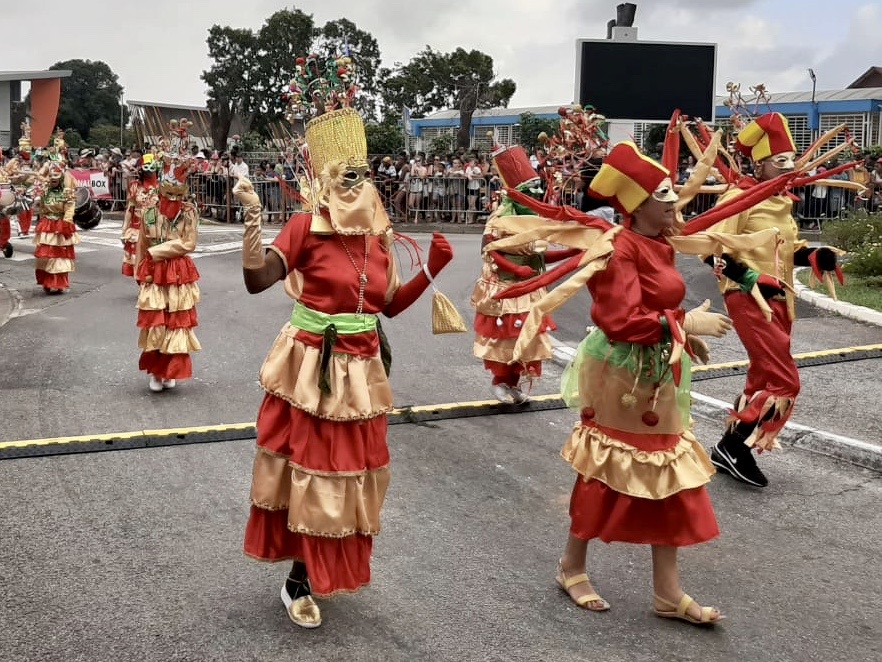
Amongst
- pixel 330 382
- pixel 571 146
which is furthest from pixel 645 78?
pixel 330 382

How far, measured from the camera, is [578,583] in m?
4.69

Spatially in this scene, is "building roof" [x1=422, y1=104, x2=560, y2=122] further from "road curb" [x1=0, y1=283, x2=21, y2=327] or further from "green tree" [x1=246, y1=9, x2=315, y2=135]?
"road curb" [x1=0, y1=283, x2=21, y2=327]

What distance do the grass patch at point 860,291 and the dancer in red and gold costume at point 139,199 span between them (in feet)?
24.7

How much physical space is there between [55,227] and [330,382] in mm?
11706

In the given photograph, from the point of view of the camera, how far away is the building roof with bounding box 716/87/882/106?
128ft

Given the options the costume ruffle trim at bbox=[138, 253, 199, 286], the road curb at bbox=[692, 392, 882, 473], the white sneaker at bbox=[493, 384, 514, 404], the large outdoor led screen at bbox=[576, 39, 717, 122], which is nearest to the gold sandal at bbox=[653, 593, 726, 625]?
the road curb at bbox=[692, 392, 882, 473]

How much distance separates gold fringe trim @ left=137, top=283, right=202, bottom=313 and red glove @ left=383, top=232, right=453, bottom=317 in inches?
189

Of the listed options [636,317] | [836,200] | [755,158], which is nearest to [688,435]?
[636,317]

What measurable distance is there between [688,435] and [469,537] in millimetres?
1415

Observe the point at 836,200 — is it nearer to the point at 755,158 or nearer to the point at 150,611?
the point at 755,158

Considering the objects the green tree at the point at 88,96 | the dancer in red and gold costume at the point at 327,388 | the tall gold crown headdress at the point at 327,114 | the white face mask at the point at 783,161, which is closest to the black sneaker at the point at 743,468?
the white face mask at the point at 783,161

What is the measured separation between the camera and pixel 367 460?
438 cm

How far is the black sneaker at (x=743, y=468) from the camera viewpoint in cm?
647

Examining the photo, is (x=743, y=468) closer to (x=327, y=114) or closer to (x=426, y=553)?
(x=426, y=553)
